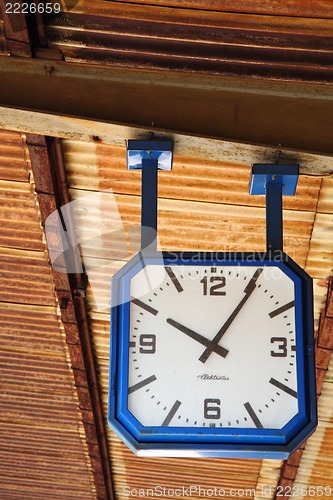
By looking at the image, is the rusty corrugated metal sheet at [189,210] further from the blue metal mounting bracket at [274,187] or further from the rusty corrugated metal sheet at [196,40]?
the blue metal mounting bracket at [274,187]

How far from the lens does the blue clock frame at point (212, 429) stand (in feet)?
10.6

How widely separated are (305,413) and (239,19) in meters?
2.20

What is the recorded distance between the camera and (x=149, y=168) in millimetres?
3592

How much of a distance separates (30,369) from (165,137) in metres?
5.58

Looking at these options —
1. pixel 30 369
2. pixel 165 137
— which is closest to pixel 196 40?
pixel 165 137

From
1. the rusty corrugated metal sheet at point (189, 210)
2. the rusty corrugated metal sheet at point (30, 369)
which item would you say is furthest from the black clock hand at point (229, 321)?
the rusty corrugated metal sheet at point (30, 369)

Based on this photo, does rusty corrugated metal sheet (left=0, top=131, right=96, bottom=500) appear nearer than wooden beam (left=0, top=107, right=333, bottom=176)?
No

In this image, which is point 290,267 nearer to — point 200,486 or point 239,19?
point 239,19

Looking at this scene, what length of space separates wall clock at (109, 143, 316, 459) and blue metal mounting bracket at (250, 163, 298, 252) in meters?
0.11

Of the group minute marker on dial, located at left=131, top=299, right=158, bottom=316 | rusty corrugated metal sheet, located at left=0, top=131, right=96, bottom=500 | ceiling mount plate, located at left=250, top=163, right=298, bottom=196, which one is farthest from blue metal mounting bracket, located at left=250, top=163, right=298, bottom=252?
rusty corrugated metal sheet, located at left=0, top=131, right=96, bottom=500

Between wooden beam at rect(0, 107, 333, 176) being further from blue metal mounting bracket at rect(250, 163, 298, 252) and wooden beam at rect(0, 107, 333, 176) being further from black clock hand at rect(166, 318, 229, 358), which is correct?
black clock hand at rect(166, 318, 229, 358)

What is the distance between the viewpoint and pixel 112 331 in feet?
11.0

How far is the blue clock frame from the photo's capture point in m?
3.24

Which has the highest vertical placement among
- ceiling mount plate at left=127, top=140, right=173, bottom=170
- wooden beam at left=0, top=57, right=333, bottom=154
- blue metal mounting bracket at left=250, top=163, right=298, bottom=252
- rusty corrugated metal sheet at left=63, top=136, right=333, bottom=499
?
wooden beam at left=0, top=57, right=333, bottom=154
